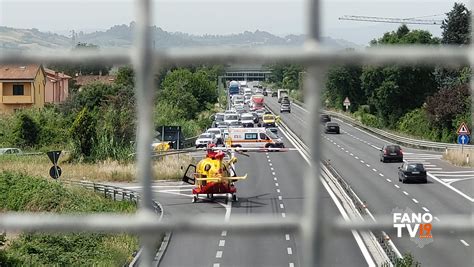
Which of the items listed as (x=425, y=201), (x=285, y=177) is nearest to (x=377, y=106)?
(x=425, y=201)

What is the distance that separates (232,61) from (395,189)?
59.3ft

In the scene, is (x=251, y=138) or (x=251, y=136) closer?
(x=251, y=138)

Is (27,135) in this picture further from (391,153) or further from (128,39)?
(128,39)

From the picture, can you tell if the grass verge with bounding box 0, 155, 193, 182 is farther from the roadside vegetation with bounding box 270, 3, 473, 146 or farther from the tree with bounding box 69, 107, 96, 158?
the roadside vegetation with bounding box 270, 3, 473, 146

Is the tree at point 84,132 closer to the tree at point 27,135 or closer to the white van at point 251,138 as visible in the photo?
the tree at point 27,135

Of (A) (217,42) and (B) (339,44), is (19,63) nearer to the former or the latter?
(A) (217,42)

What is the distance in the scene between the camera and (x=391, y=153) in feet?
78.6

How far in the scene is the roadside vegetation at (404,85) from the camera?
2080 mm

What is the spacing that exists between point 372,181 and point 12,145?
9.60 metres

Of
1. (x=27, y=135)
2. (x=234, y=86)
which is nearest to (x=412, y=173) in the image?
(x=234, y=86)

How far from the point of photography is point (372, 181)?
66.9ft

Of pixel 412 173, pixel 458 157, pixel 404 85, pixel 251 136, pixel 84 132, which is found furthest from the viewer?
pixel 251 136

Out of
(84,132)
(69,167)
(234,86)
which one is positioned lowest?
(69,167)

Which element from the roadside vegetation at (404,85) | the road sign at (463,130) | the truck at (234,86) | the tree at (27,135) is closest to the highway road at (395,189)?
Answer: the truck at (234,86)
